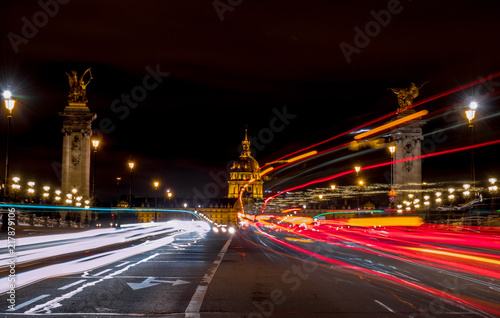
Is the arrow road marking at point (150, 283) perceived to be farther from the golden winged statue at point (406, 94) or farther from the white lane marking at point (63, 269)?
the golden winged statue at point (406, 94)

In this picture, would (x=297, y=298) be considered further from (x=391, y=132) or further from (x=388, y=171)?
(x=388, y=171)

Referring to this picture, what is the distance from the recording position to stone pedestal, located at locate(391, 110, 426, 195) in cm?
8069

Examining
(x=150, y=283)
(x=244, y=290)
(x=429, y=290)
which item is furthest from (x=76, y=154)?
(x=429, y=290)

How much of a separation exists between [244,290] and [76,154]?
70542 mm

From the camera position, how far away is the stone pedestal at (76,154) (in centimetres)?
A: 7925

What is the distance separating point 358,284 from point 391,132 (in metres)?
71.8

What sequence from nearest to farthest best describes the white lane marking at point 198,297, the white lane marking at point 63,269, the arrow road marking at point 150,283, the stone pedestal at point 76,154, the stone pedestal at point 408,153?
the white lane marking at point 198,297 → the arrow road marking at point 150,283 → the white lane marking at point 63,269 → the stone pedestal at point 76,154 → the stone pedestal at point 408,153

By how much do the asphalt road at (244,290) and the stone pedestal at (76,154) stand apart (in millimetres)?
60879

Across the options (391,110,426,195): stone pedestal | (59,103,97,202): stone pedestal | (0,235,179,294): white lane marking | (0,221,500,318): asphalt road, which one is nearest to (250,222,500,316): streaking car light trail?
(0,221,500,318): asphalt road

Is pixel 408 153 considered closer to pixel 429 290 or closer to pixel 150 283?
pixel 429 290

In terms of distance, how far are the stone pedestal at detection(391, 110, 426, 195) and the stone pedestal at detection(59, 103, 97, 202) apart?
39568mm

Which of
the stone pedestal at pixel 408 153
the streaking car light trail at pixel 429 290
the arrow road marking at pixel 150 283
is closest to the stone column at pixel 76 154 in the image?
the stone pedestal at pixel 408 153

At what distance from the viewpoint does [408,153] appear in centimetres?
8150

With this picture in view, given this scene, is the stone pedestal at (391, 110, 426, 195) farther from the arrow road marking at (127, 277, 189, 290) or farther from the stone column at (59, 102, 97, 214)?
the arrow road marking at (127, 277, 189, 290)
